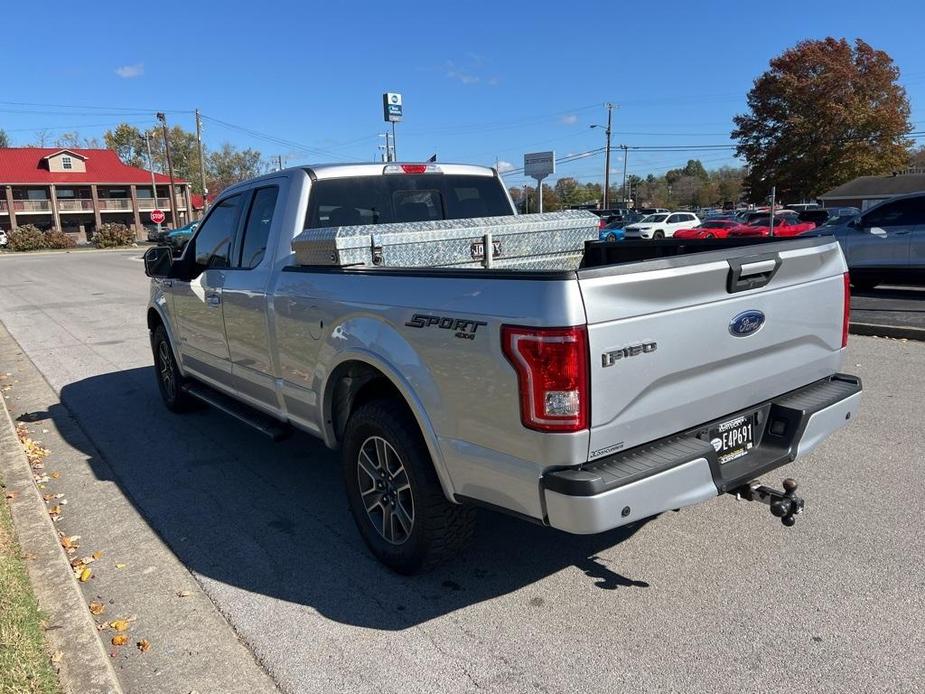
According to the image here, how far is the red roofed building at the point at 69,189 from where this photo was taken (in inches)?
2648

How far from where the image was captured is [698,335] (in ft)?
9.57

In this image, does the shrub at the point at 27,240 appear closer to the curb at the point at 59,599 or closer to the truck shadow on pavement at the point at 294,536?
the truck shadow on pavement at the point at 294,536

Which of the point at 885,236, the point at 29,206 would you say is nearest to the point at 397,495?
the point at 885,236

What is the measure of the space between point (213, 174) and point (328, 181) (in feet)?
356

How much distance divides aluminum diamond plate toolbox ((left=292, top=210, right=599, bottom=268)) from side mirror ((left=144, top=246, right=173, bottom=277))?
236 centimetres

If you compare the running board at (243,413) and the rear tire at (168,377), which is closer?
the running board at (243,413)

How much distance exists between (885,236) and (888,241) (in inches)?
3.9

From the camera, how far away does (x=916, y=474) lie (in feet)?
14.7

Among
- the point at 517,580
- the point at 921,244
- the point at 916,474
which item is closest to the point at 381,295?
the point at 517,580

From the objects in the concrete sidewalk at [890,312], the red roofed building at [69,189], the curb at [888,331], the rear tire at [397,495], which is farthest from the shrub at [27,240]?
the rear tire at [397,495]

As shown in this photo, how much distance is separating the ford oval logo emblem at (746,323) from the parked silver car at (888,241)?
10902 millimetres

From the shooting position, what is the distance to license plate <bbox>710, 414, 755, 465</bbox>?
3.12 m

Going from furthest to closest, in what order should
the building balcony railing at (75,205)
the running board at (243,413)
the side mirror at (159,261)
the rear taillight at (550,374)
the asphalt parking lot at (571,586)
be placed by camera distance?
the building balcony railing at (75,205), the side mirror at (159,261), the running board at (243,413), the asphalt parking lot at (571,586), the rear taillight at (550,374)

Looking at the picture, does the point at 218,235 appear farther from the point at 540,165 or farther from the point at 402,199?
the point at 540,165
